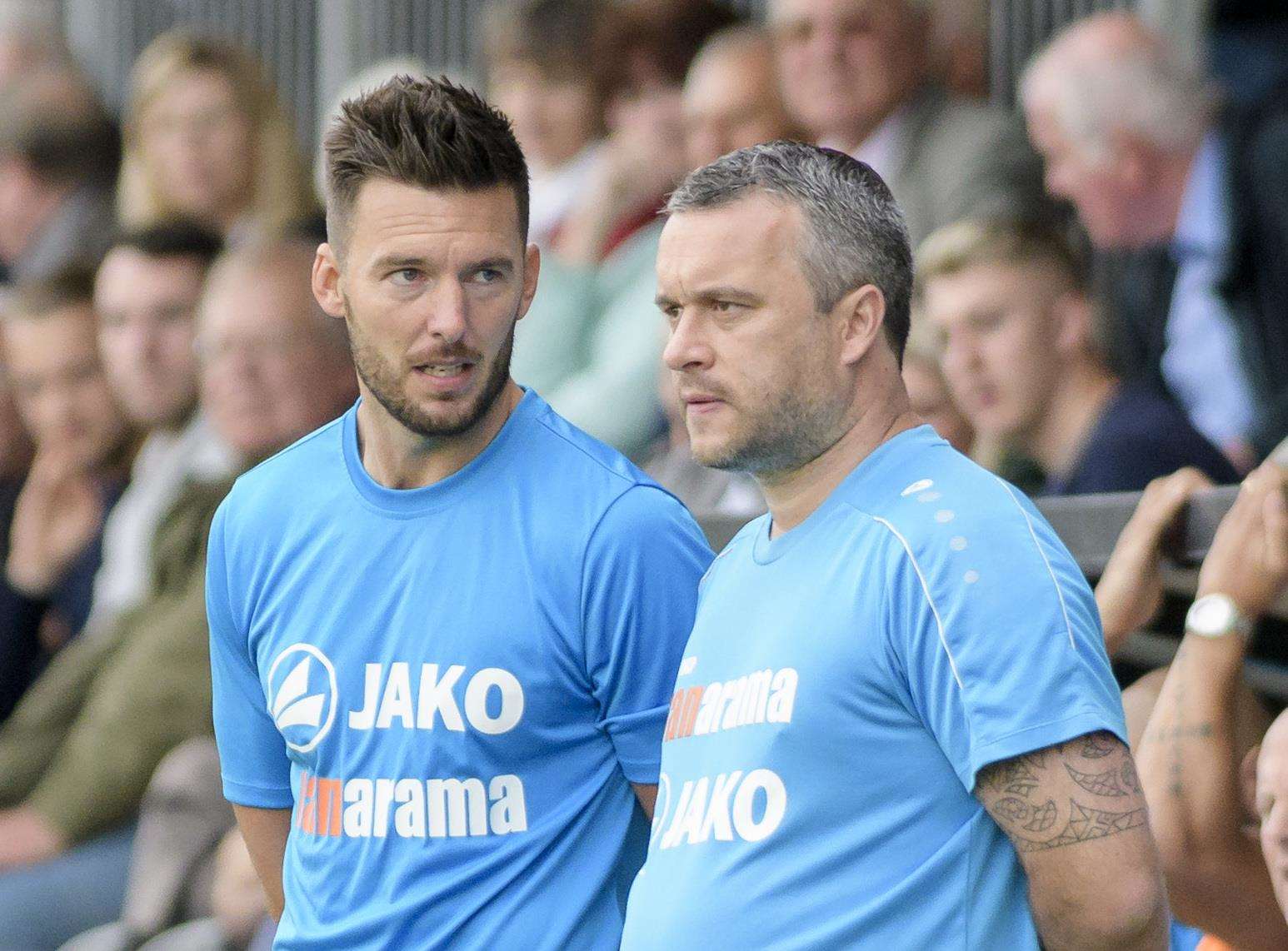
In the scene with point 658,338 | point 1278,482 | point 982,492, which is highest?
point 982,492

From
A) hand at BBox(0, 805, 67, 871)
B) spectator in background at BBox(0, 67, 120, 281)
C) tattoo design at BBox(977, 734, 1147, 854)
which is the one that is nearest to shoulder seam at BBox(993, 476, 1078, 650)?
tattoo design at BBox(977, 734, 1147, 854)

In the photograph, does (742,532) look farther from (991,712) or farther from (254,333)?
(254,333)

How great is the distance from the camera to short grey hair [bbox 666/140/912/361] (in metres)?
2.48

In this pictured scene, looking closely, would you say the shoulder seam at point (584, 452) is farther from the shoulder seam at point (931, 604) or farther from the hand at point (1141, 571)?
the hand at point (1141, 571)

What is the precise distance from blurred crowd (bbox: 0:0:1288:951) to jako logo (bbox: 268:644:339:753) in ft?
4.44

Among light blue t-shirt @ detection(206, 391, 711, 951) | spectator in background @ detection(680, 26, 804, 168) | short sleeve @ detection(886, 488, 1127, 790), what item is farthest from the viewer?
spectator in background @ detection(680, 26, 804, 168)

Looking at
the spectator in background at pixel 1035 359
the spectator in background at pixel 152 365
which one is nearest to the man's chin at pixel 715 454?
the spectator in background at pixel 1035 359

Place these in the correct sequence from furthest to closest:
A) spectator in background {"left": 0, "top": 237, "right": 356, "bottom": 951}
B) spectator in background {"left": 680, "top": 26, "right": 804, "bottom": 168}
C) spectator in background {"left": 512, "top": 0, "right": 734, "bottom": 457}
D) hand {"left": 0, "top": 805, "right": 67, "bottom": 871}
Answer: hand {"left": 0, "top": 805, "right": 67, "bottom": 871} < spectator in background {"left": 0, "top": 237, "right": 356, "bottom": 951} < spectator in background {"left": 512, "top": 0, "right": 734, "bottom": 457} < spectator in background {"left": 680, "top": 26, "right": 804, "bottom": 168}

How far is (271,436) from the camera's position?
6.02 m

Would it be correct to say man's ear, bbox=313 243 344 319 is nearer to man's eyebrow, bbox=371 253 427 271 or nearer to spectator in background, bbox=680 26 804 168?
man's eyebrow, bbox=371 253 427 271

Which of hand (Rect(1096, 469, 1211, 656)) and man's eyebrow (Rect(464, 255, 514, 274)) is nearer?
man's eyebrow (Rect(464, 255, 514, 274))

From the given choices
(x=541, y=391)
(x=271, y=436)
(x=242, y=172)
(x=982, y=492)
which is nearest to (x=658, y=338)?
(x=541, y=391)

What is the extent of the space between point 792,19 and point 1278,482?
221 centimetres

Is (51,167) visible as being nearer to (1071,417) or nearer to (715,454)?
(1071,417)
